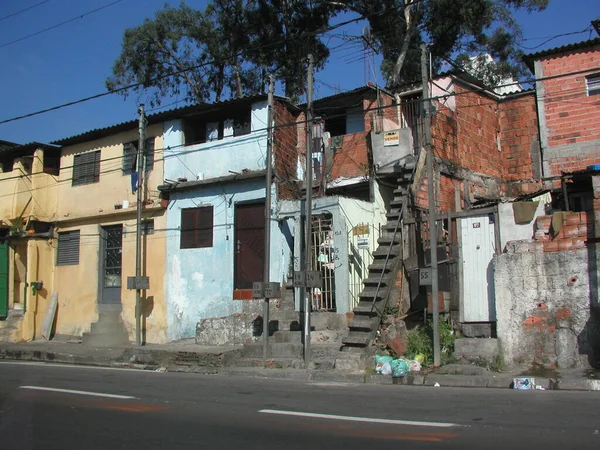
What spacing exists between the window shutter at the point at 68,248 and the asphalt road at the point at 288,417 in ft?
34.7

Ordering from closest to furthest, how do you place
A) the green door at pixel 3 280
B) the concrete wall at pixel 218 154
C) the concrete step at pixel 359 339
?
the concrete step at pixel 359 339, the concrete wall at pixel 218 154, the green door at pixel 3 280

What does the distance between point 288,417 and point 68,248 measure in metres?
16.0

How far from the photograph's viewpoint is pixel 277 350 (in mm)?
13117

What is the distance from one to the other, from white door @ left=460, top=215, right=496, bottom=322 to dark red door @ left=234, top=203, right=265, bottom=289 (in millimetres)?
6148

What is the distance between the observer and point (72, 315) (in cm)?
1981

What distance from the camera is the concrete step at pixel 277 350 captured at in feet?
42.4

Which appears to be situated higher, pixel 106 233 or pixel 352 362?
pixel 106 233

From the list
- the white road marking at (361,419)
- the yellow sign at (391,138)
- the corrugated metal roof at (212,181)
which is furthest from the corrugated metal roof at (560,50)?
the white road marking at (361,419)

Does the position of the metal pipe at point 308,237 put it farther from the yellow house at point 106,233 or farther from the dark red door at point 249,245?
the yellow house at point 106,233

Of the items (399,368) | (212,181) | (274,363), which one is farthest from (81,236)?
(399,368)

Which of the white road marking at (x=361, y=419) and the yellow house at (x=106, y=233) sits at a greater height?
the yellow house at (x=106, y=233)

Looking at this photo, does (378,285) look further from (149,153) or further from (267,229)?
(149,153)

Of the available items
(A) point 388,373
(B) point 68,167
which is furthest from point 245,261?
(B) point 68,167

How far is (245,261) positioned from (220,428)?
10174mm
